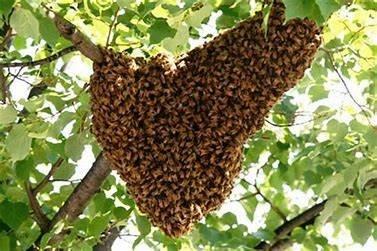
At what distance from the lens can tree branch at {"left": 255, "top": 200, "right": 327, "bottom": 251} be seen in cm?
326

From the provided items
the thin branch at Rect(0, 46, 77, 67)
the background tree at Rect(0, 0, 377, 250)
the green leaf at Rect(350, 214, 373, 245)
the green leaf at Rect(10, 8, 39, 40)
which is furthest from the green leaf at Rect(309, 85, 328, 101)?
the green leaf at Rect(10, 8, 39, 40)

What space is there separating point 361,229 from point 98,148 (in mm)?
928

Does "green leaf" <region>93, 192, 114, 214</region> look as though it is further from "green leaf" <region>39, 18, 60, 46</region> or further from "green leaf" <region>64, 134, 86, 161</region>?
"green leaf" <region>39, 18, 60, 46</region>

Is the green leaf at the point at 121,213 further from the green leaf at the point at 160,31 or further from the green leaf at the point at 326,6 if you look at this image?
the green leaf at the point at 326,6

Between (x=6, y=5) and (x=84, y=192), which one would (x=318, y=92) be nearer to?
(x=84, y=192)

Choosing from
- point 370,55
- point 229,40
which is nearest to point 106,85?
point 229,40

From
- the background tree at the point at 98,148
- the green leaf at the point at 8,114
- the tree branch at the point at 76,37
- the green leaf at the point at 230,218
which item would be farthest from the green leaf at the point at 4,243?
the green leaf at the point at 230,218

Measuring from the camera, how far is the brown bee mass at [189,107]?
80.0 inches

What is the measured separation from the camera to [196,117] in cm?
206

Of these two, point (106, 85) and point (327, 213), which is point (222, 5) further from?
point (327, 213)

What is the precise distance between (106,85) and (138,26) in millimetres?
331

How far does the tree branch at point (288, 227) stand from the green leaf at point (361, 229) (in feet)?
1.49

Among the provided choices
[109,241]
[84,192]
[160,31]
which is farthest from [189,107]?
[109,241]

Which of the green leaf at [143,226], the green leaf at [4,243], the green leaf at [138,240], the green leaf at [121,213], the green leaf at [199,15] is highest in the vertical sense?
the green leaf at [199,15]
